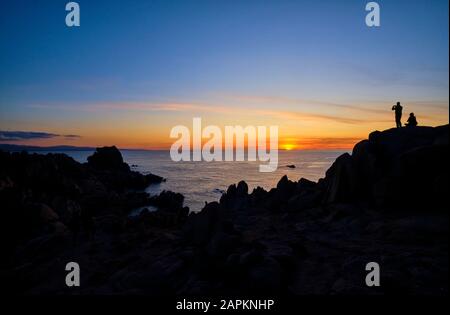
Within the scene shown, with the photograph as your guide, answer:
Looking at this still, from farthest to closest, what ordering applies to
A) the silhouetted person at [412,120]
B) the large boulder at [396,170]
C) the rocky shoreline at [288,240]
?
the silhouetted person at [412,120] < the large boulder at [396,170] < the rocky shoreline at [288,240]

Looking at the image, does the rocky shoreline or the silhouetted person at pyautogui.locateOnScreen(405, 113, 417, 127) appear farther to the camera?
the silhouetted person at pyautogui.locateOnScreen(405, 113, 417, 127)

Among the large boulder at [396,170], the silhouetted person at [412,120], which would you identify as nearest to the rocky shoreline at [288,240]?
the large boulder at [396,170]

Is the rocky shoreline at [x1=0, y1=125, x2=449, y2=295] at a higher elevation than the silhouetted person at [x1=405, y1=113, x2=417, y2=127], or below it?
below

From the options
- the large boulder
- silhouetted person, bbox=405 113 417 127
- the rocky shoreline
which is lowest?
the rocky shoreline

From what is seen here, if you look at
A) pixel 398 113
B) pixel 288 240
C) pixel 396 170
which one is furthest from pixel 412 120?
pixel 288 240

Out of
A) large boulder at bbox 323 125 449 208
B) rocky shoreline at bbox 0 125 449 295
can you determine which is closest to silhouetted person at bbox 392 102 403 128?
large boulder at bbox 323 125 449 208

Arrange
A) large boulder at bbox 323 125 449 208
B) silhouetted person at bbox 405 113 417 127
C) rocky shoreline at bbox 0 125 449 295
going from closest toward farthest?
1. rocky shoreline at bbox 0 125 449 295
2. large boulder at bbox 323 125 449 208
3. silhouetted person at bbox 405 113 417 127

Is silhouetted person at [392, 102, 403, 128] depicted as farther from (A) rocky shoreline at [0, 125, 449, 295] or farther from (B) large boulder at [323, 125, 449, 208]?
(A) rocky shoreline at [0, 125, 449, 295]

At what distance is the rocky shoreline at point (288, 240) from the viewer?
1403 cm

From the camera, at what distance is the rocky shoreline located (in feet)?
46.0

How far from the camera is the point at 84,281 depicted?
1716 centimetres

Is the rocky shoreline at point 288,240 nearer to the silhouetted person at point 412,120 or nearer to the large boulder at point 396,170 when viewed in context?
the large boulder at point 396,170
